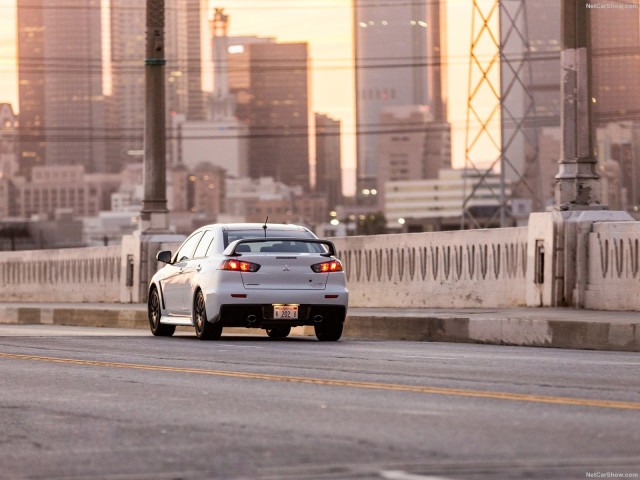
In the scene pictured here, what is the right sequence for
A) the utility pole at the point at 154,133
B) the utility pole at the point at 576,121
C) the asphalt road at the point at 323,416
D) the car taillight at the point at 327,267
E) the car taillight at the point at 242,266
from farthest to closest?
the utility pole at the point at 154,133, the utility pole at the point at 576,121, the car taillight at the point at 327,267, the car taillight at the point at 242,266, the asphalt road at the point at 323,416

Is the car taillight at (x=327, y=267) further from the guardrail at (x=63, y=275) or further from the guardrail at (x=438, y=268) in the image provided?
the guardrail at (x=63, y=275)

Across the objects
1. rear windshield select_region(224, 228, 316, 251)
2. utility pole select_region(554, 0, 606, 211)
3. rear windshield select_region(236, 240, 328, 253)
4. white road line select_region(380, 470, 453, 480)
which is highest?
utility pole select_region(554, 0, 606, 211)

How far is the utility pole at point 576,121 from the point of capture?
2077cm

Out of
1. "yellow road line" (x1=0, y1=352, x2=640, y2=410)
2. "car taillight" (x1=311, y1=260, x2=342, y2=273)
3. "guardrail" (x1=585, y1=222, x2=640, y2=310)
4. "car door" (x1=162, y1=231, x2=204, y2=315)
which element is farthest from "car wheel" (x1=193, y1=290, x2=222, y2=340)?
"guardrail" (x1=585, y1=222, x2=640, y2=310)

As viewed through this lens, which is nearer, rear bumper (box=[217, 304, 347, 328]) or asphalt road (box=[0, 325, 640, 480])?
asphalt road (box=[0, 325, 640, 480])

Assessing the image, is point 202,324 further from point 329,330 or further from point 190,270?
point 329,330

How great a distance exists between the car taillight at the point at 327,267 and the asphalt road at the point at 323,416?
3513 millimetres

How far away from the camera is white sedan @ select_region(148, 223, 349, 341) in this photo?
18.2 m

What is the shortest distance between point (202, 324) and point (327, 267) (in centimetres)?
179

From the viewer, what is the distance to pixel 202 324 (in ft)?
61.6

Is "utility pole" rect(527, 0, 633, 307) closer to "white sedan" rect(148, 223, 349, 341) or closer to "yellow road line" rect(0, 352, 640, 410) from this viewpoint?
"white sedan" rect(148, 223, 349, 341)

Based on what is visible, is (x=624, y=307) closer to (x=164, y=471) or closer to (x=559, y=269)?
(x=559, y=269)

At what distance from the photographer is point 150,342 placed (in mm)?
18453

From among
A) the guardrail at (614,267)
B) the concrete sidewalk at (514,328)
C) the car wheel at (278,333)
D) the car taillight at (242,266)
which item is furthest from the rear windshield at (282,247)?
the guardrail at (614,267)
